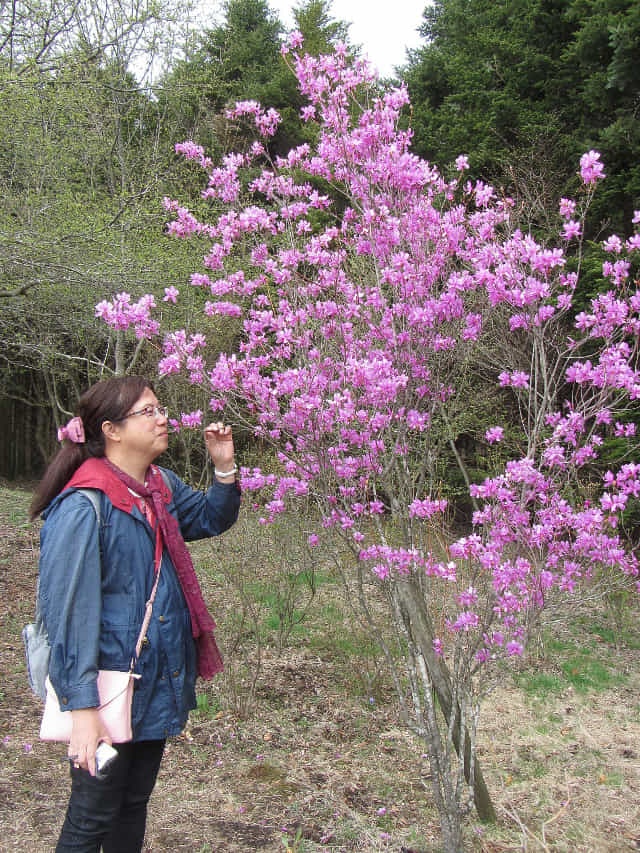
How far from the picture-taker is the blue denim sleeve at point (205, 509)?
2119 millimetres

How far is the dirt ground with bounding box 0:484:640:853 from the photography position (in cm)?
286

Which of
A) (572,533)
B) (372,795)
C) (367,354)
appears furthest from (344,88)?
(372,795)

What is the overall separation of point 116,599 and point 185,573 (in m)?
0.25

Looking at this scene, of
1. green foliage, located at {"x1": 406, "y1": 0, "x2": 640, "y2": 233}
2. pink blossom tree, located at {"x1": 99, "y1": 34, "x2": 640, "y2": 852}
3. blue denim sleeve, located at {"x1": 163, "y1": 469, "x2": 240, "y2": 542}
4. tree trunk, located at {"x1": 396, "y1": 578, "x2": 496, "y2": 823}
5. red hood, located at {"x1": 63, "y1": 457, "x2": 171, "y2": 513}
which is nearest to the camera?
red hood, located at {"x1": 63, "y1": 457, "x2": 171, "y2": 513}

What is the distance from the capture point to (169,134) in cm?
1162

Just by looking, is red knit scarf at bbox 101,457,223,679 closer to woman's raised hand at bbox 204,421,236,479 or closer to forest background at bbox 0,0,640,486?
woman's raised hand at bbox 204,421,236,479

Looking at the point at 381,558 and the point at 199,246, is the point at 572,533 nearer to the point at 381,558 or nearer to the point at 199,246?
the point at 381,558

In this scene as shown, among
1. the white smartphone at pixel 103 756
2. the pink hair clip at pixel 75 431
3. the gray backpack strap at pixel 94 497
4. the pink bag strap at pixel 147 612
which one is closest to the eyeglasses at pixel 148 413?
the pink hair clip at pixel 75 431

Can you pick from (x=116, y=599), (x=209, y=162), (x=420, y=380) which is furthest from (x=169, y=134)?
(x=116, y=599)

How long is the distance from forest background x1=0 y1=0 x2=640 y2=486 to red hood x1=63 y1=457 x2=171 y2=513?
3407 millimetres

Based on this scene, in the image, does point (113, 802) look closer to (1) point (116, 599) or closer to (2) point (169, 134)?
(1) point (116, 599)

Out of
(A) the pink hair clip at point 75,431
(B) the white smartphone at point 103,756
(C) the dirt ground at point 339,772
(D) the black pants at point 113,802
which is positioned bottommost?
(C) the dirt ground at point 339,772

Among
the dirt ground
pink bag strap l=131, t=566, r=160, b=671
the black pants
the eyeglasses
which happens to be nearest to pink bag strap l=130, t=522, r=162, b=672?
pink bag strap l=131, t=566, r=160, b=671

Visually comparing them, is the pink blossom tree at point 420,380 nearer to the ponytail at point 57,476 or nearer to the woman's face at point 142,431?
the woman's face at point 142,431
